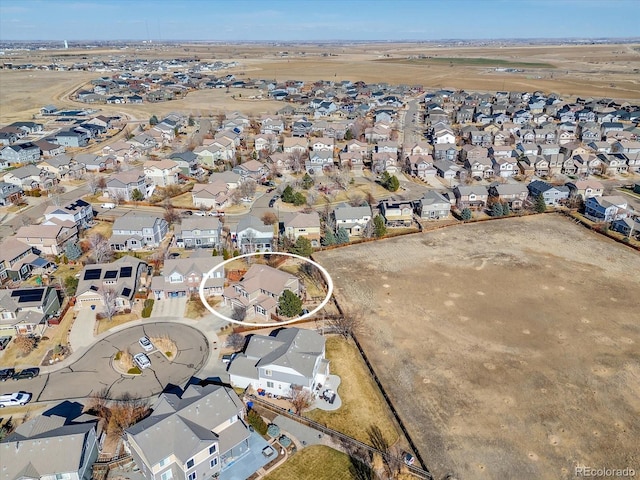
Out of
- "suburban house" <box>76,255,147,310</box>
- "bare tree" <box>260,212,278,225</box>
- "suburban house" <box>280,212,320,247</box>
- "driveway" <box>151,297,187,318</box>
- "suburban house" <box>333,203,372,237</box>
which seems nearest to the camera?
"driveway" <box>151,297,187,318</box>

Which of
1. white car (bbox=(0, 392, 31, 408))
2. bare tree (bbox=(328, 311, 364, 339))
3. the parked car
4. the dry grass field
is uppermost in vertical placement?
the dry grass field

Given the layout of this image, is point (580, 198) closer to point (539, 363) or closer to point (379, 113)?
point (539, 363)

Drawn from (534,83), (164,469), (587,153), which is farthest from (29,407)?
(534,83)

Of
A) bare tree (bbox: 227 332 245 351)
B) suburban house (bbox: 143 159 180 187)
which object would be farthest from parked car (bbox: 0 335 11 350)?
suburban house (bbox: 143 159 180 187)

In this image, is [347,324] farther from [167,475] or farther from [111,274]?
[111,274]

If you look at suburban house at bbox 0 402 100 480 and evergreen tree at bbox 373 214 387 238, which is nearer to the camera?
suburban house at bbox 0 402 100 480

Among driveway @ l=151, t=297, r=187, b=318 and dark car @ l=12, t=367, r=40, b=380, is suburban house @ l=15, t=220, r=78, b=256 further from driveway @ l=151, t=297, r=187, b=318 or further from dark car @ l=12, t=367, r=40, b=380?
dark car @ l=12, t=367, r=40, b=380
